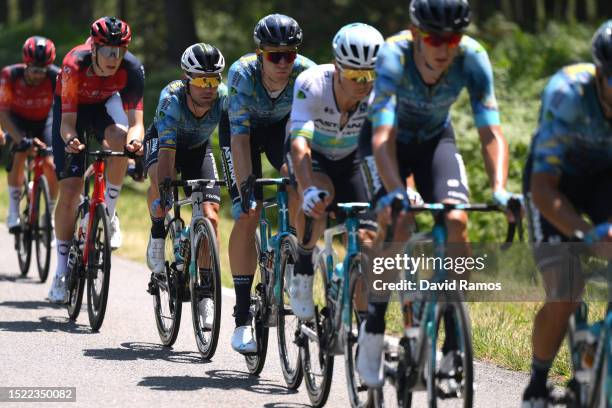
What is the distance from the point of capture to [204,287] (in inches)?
328

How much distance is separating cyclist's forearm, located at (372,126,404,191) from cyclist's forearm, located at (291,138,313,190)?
2.69 ft

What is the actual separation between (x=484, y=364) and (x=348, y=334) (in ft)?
6.10

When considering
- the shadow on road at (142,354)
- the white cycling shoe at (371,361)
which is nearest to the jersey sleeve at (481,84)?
the white cycling shoe at (371,361)

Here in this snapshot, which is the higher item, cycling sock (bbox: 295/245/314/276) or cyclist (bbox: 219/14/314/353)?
cyclist (bbox: 219/14/314/353)

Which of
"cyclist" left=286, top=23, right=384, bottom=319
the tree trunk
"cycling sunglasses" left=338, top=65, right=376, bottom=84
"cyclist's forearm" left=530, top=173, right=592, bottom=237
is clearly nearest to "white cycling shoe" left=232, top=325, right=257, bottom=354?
"cyclist" left=286, top=23, right=384, bottom=319

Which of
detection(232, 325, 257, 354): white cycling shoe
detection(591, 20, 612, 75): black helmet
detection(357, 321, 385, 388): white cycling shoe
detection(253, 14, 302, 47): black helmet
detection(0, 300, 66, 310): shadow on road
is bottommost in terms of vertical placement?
detection(357, 321, 385, 388): white cycling shoe

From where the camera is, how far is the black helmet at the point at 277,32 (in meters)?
7.64

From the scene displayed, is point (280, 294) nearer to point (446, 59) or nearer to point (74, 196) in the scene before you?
point (446, 59)

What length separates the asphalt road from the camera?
7.07 metres

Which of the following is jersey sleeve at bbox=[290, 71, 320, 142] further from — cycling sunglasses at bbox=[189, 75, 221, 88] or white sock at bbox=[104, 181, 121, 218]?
white sock at bbox=[104, 181, 121, 218]

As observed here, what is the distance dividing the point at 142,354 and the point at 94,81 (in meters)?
2.57

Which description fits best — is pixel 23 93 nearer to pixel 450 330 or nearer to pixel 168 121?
pixel 168 121

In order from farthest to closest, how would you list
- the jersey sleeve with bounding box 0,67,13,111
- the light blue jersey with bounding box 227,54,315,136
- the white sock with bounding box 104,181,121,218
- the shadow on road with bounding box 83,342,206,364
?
the jersey sleeve with bounding box 0,67,13,111, the white sock with bounding box 104,181,121,218, the shadow on road with bounding box 83,342,206,364, the light blue jersey with bounding box 227,54,315,136

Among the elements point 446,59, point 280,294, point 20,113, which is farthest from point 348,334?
point 20,113
